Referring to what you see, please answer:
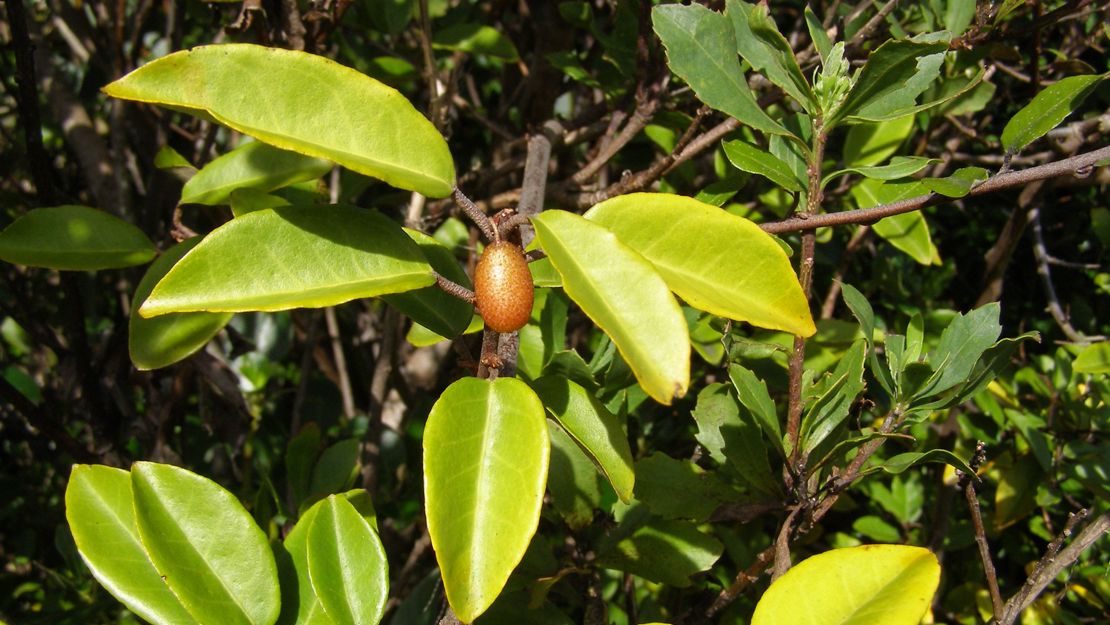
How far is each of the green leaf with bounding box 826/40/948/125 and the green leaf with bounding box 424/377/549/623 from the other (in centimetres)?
51

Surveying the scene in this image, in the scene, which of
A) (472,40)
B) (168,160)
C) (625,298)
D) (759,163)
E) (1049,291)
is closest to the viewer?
(625,298)

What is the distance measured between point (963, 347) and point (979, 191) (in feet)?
0.77

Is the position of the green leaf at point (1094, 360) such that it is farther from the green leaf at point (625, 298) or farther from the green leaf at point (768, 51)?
the green leaf at point (625, 298)

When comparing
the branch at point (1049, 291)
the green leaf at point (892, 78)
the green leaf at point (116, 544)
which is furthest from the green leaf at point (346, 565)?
the branch at point (1049, 291)

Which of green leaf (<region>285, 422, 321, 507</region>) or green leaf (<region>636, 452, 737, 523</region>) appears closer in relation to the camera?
green leaf (<region>636, 452, 737, 523</region>)

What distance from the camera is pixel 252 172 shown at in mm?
1123

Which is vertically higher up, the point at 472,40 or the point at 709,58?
the point at 709,58

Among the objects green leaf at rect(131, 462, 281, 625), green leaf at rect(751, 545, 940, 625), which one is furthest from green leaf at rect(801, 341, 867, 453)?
green leaf at rect(131, 462, 281, 625)

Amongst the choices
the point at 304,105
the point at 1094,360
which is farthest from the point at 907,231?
the point at 304,105

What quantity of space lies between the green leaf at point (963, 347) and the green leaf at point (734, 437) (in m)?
0.21

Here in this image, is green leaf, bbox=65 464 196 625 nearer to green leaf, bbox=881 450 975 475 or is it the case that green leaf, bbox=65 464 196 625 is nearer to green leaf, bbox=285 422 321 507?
green leaf, bbox=285 422 321 507

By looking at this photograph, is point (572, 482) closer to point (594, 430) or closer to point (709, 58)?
point (594, 430)

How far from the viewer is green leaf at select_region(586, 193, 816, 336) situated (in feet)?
2.46

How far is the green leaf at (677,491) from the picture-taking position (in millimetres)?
1149
